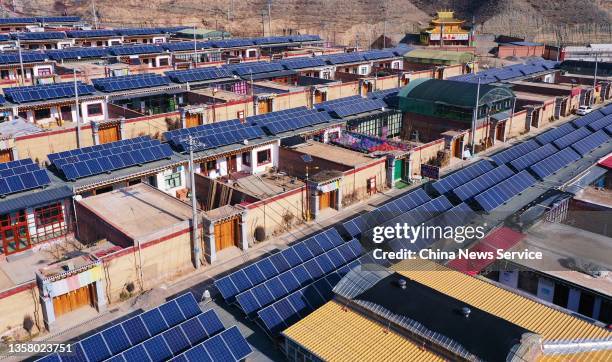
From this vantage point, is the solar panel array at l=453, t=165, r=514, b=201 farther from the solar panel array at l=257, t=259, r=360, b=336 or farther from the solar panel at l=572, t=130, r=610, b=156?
the solar panel array at l=257, t=259, r=360, b=336

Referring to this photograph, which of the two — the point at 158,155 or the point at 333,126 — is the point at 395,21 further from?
the point at 158,155

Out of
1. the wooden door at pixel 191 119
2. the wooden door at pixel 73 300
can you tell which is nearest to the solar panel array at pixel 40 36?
the wooden door at pixel 191 119

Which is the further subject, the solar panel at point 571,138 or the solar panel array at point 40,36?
the solar panel array at point 40,36

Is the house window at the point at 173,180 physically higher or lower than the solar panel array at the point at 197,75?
lower

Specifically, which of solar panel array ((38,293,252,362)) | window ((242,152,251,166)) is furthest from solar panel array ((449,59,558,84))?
solar panel array ((38,293,252,362))

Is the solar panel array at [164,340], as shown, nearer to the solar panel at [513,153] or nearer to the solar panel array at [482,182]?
the solar panel array at [482,182]

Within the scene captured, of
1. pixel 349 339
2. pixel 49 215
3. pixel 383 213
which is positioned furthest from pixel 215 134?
pixel 349 339

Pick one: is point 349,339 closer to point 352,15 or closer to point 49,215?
point 49,215
